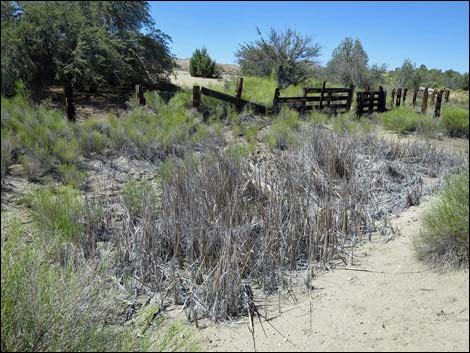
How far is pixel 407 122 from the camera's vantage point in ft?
41.0

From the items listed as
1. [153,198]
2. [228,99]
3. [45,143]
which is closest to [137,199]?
[153,198]

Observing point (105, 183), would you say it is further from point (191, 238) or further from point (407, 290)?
point (407, 290)

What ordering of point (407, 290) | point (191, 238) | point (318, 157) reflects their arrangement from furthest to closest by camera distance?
1. point (318, 157)
2. point (191, 238)
3. point (407, 290)

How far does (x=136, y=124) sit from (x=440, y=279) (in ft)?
27.1

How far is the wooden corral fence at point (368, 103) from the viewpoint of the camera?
718 inches

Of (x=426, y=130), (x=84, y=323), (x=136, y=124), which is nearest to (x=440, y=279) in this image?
(x=84, y=323)

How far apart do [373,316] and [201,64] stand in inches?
857

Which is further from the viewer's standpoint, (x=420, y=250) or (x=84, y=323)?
(x=420, y=250)

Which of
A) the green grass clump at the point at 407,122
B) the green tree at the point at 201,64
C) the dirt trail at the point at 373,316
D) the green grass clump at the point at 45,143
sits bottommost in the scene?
the dirt trail at the point at 373,316

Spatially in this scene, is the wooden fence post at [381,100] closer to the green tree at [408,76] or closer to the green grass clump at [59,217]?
the green tree at [408,76]

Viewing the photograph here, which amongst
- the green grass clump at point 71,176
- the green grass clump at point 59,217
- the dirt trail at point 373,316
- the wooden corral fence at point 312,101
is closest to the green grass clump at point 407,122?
the wooden corral fence at point 312,101

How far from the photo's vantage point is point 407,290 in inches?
179

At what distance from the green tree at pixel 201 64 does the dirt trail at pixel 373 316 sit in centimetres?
2036

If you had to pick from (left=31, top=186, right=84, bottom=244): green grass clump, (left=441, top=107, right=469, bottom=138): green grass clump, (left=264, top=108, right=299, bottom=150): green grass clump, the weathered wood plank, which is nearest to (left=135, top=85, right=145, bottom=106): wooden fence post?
the weathered wood plank
